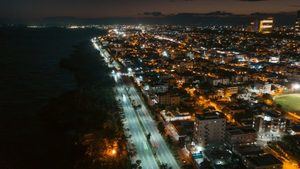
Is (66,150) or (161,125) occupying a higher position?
(161,125)

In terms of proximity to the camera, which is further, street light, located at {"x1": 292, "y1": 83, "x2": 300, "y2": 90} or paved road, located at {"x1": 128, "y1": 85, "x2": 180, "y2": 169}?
street light, located at {"x1": 292, "y1": 83, "x2": 300, "y2": 90}

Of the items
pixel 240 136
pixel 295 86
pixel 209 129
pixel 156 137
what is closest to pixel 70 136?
pixel 156 137

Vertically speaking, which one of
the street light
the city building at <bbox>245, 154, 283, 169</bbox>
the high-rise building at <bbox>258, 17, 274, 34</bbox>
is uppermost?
the high-rise building at <bbox>258, 17, 274, 34</bbox>

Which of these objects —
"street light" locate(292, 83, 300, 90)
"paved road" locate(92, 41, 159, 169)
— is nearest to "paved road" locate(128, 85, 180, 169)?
"paved road" locate(92, 41, 159, 169)

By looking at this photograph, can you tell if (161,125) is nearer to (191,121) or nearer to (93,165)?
(191,121)

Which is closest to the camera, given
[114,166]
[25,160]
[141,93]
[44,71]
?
[114,166]

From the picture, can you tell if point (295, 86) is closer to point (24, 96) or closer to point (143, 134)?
point (143, 134)

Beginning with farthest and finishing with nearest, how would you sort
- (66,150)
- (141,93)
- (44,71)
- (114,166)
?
(44,71) < (141,93) < (66,150) < (114,166)

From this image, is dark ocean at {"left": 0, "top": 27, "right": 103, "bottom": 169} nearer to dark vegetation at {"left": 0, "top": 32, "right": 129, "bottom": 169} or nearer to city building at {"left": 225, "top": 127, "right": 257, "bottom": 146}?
dark vegetation at {"left": 0, "top": 32, "right": 129, "bottom": 169}

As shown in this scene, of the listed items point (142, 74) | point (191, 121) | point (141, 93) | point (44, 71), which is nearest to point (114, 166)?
point (191, 121)

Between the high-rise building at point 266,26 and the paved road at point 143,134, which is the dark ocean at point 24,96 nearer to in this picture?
the paved road at point 143,134
